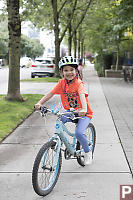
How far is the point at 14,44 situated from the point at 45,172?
829cm

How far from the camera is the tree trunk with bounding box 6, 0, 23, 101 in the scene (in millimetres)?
11477

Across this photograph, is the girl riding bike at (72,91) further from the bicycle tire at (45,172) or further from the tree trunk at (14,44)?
the tree trunk at (14,44)

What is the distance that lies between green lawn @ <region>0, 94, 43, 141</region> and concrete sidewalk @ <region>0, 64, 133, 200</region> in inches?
12.9

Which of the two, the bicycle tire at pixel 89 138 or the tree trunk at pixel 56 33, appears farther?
the tree trunk at pixel 56 33

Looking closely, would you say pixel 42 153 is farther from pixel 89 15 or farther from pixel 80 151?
pixel 89 15

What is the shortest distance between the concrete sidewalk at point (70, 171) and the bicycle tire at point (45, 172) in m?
0.12

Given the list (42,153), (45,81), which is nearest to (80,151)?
Answer: (42,153)

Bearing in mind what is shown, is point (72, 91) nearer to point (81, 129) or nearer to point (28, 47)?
point (81, 129)

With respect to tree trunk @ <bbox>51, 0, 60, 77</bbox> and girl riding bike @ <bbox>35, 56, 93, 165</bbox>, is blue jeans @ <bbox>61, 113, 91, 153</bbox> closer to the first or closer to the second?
girl riding bike @ <bbox>35, 56, 93, 165</bbox>

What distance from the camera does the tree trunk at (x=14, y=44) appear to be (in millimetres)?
11477

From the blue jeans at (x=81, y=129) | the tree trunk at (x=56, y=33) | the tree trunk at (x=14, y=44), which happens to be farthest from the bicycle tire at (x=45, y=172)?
the tree trunk at (x=56, y=33)

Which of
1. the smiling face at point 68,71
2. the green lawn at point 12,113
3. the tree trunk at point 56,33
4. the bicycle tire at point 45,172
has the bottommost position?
the green lawn at point 12,113

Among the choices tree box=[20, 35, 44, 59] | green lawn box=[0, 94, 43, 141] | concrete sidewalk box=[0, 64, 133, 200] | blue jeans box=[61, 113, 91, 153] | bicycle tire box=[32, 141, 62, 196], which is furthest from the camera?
tree box=[20, 35, 44, 59]

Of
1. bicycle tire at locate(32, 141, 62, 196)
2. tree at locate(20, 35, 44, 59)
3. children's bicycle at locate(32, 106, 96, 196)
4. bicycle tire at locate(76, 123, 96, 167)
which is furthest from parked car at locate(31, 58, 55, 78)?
tree at locate(20, 35, 44, 59)
